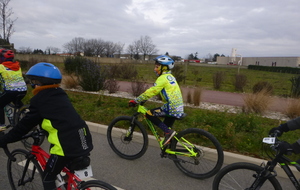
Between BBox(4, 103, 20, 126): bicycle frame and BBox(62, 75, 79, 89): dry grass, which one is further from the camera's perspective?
BBox(62, 75, 79, 89): dry grass

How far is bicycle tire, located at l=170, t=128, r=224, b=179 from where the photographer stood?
354 centimetres

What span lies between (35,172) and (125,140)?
184 cm

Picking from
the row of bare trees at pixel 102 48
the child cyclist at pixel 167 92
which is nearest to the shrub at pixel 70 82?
the child cyclist at pixel 167 92

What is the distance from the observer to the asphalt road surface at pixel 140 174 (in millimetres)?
3414

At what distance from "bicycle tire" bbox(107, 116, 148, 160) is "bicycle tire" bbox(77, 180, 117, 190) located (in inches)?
76.6

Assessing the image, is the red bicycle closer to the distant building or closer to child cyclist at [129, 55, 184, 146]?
child cyclist at [129, 55, 184, 146]

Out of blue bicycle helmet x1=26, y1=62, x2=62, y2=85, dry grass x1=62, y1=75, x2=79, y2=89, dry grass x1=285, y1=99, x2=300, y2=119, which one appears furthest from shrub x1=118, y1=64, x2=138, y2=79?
blue bicycle helmet x1=26, y1=62, x2=62, y2=85

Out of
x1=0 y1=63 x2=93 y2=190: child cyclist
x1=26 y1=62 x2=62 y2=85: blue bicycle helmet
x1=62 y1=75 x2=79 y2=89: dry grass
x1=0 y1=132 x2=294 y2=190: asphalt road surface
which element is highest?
x1=26 y1=62 x2=62 y2=85: blue bicycle helmet

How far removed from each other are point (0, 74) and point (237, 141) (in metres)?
5.26

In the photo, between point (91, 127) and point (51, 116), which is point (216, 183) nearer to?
point (51, 116)

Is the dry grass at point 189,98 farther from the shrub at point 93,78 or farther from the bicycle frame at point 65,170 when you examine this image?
the bicycle frame at point 65,170

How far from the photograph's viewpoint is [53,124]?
2158mm

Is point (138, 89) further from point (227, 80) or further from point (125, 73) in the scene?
point (227, 80)

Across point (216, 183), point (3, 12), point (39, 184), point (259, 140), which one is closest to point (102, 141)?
point (39, 184)
